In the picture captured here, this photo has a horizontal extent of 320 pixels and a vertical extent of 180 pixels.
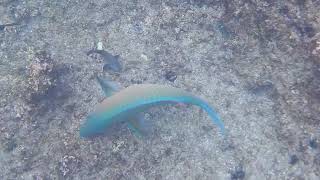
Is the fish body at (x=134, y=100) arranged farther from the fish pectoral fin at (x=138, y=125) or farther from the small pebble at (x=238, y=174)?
the small pebble at (x=238, y=174)

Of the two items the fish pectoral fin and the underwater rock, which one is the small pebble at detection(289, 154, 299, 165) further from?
the underwater rock

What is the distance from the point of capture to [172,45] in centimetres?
480

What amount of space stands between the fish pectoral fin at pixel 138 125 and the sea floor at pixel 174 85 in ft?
0.54

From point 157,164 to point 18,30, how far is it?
285 centimetres

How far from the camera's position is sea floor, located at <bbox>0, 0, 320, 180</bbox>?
4.06 m

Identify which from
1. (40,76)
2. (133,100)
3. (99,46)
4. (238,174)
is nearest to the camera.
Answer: (133,100)

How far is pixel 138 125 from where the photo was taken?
3.86 meters

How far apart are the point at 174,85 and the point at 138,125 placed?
35.8 inches

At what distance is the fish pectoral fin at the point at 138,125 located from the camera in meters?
3.80

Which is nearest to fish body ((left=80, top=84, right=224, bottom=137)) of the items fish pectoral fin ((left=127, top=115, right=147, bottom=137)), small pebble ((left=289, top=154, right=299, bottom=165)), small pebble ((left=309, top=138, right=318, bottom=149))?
fish pectoral fin ((left=127, top=115, right=147, bottom=137))

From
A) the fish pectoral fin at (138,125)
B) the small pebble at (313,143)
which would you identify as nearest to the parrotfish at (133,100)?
the fish pectoral fin at (138,125)

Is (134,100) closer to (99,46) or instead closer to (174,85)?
(174,85)

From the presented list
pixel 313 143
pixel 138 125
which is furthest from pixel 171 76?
pixel 313 143

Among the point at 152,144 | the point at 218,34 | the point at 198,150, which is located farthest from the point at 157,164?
the point at 218,34
